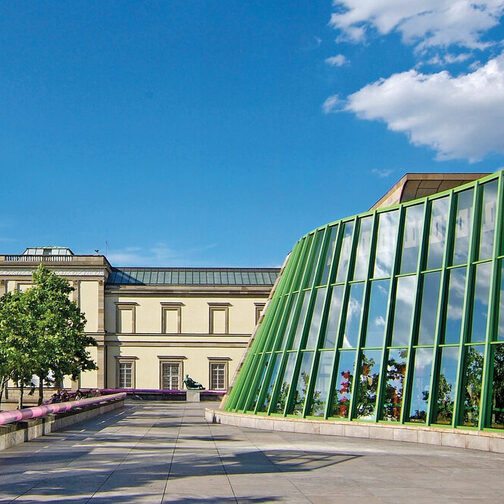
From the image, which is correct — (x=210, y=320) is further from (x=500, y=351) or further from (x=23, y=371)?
(x=500, y=351)

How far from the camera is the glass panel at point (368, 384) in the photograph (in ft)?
76.8

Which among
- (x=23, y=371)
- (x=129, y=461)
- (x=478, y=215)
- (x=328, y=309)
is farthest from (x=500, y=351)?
(x=23, y=371)

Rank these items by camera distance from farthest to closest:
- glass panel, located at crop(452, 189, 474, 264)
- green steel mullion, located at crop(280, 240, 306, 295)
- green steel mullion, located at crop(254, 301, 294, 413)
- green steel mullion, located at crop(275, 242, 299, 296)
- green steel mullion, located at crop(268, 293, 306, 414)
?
green steel mullion, located at crop(275, 242, 299, 296) < green steel mullion, located at crop(280, 240, 306, 295) < green steel mullion, located at crop(254, 301, 294, 413) < green steel mullion, located at crop(268, 293, 306, 414) < glass panel, located at crop(452, 189, 474, 264)

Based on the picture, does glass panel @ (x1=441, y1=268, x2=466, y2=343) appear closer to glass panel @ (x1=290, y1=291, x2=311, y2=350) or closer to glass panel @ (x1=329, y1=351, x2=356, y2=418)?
glass panel @ (x1=329, y1=351, x2=356, y2=418)

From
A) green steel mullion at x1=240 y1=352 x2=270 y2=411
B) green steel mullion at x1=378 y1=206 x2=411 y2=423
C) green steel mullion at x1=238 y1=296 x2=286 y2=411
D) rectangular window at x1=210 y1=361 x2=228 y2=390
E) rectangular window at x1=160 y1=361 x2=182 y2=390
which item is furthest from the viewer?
rectangular window at x1=210 y1=361 x2=228 y2=390

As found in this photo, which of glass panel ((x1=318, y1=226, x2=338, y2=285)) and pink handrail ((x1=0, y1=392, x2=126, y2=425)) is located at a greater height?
glass panel ((x1=318, y1=226, x2=338, y2=285))

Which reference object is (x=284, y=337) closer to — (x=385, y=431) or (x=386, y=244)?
(x=386, y=244)

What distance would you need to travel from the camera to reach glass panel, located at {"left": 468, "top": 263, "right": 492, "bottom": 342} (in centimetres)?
2064

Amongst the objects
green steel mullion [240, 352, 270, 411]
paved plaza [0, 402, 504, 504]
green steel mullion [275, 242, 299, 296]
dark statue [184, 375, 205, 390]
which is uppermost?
green steel mullion [275, 242, 299, 296]

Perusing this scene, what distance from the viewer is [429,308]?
2269 cm

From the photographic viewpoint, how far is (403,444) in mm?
20625

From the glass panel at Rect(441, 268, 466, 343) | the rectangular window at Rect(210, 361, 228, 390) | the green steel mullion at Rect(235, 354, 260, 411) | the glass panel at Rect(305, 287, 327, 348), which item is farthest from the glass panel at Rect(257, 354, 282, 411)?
the rectangular window at Rect(210, 361, 228, 390)

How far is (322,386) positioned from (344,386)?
995 mm

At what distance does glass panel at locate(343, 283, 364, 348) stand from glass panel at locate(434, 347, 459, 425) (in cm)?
375
